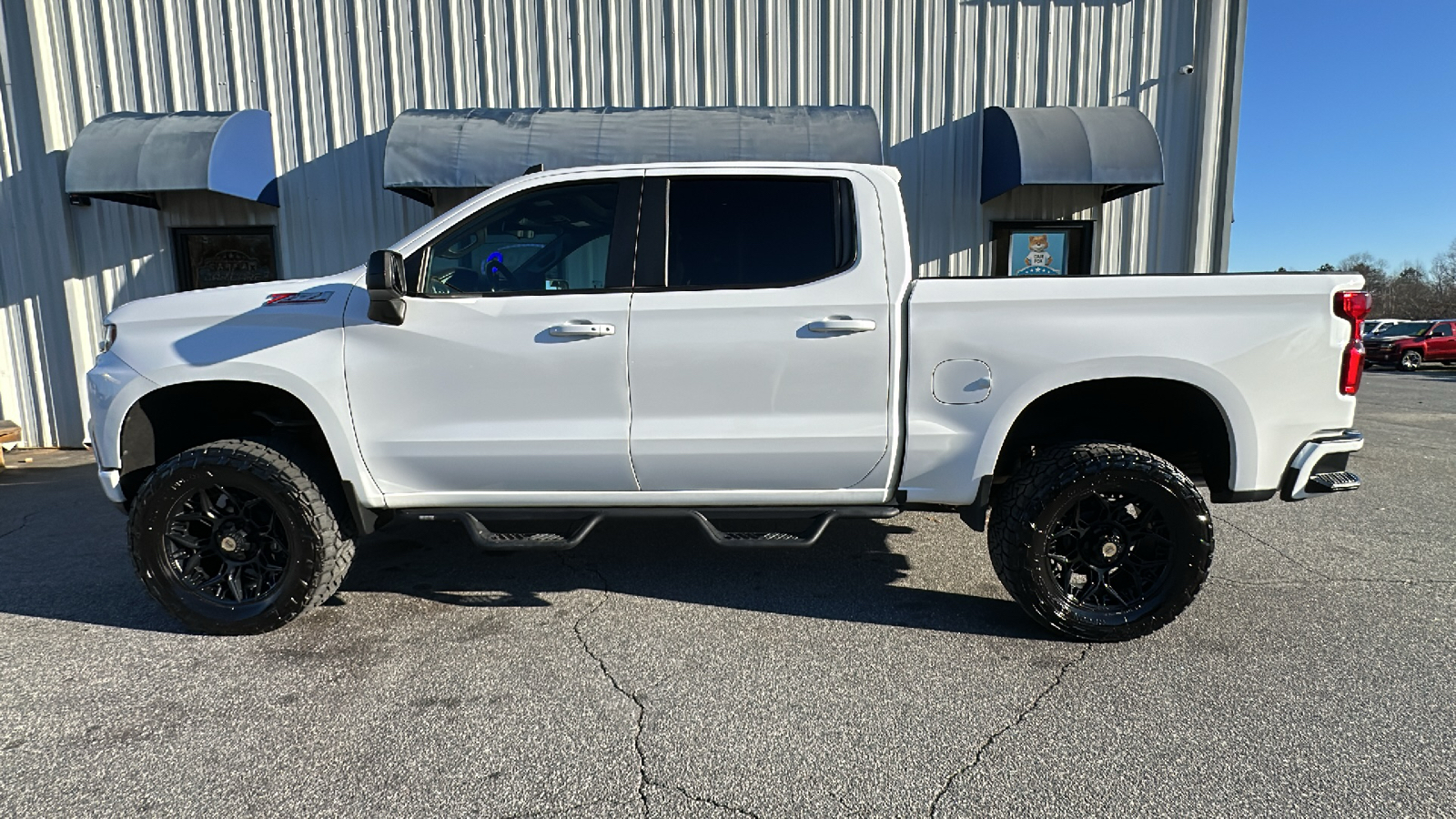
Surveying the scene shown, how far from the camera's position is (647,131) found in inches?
272

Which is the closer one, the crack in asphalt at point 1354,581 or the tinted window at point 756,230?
the tinted window at point 756,230

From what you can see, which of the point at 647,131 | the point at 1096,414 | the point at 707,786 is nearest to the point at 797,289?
the point at 1096,414

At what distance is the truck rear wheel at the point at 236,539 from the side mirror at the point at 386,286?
31.9 inches

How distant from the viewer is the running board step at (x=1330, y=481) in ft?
9.46

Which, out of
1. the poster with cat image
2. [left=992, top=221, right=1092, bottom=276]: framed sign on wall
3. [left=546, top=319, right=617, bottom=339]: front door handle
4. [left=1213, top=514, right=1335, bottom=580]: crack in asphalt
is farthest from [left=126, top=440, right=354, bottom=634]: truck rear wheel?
the poster with cat image

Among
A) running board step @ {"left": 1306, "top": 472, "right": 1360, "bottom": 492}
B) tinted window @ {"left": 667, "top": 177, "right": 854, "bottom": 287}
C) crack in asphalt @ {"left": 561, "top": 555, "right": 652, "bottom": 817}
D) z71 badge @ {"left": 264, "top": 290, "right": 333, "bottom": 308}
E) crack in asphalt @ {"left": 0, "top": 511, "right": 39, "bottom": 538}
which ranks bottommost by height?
crack in asphalt @ {"left": 0, "top": 511, "right": 39, "bottom": 538}

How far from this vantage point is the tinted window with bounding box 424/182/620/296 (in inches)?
122

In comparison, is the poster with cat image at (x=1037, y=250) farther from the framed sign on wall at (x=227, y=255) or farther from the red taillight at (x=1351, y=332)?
the framed sign on wall at (x=227, y=255)

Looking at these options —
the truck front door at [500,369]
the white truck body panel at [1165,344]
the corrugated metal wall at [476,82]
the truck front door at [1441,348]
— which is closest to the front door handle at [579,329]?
the truck front door at [500,369]

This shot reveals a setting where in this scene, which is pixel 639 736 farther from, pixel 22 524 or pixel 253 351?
pixel 22 524

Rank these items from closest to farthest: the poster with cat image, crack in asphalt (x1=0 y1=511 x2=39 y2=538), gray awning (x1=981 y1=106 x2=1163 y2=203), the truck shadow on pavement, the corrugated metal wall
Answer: the truck shadow on pavement, crack in asphalt (x1=0 y1=511 x2=39 y2=538), gray awning (x1=981 y1=106 x2=1163 y2=203), the corrugated metal wall, the poster with cat image

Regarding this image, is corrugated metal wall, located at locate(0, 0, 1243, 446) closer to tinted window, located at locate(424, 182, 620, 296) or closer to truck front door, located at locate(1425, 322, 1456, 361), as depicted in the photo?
tinted window, located at locate(424, 182, 620, 296)

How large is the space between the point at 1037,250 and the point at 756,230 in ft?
20.0

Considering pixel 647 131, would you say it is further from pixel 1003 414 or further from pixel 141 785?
pixel 141 785
